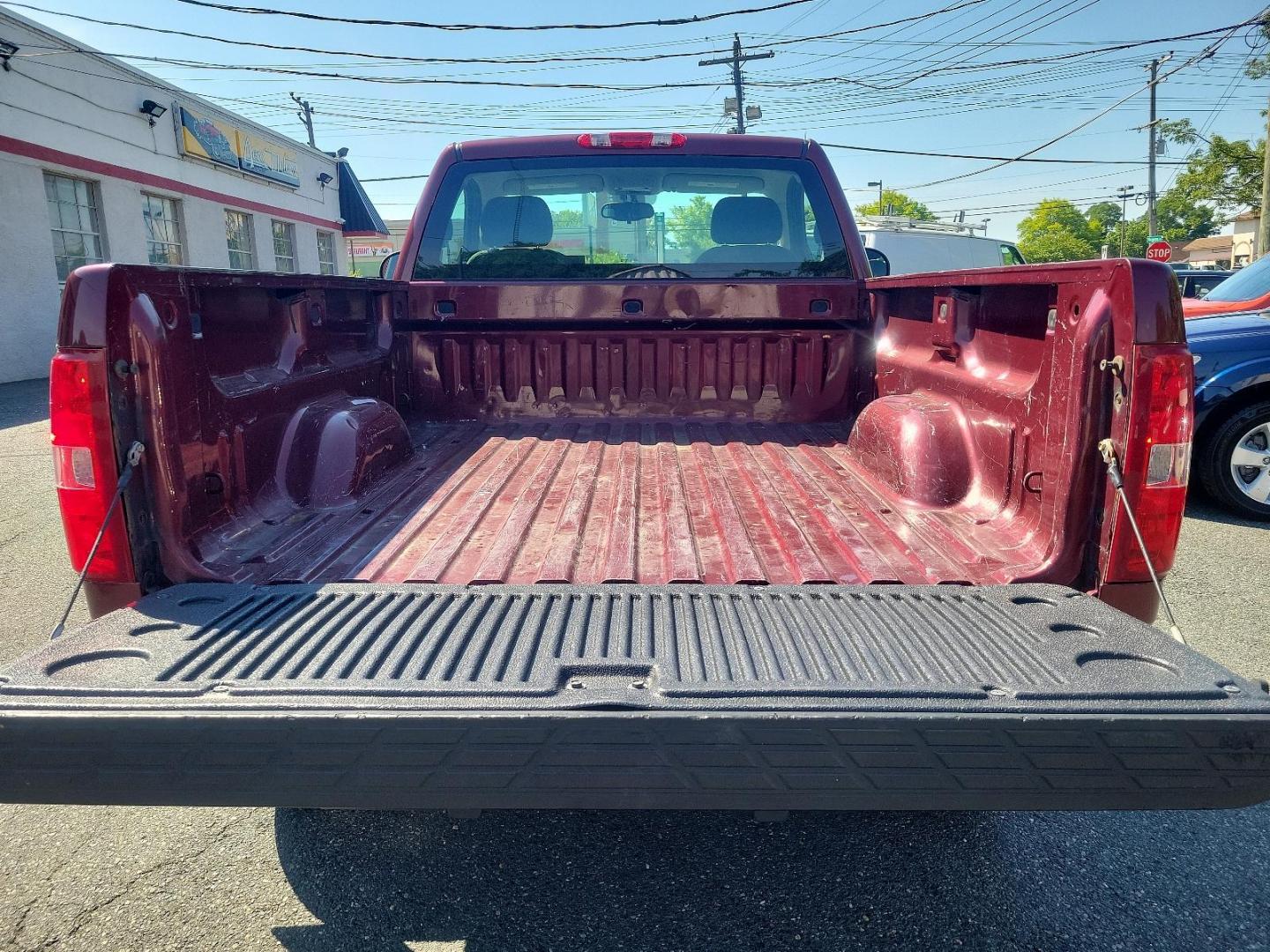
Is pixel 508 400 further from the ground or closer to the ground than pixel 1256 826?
further from the ground

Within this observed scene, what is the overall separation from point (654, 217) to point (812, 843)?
278cm

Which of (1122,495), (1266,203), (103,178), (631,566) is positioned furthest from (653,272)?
(1266,203)

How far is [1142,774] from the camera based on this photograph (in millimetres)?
1486

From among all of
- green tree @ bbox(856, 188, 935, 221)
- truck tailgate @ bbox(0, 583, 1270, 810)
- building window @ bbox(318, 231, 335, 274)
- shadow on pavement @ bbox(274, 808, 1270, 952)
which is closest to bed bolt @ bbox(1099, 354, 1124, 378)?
truck tailgate @ bbox(0, 583, 1270, 810)

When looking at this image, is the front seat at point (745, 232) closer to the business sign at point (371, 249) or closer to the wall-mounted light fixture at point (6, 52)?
the wall-mounted light fixture at point (6, 52)

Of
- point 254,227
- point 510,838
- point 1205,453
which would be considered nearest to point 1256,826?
point 510,838

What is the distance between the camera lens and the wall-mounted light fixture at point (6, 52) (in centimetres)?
1309

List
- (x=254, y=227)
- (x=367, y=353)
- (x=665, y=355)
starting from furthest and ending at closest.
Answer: (x=254, y=227) < (x=665, y=355) < (x=367, y=353)

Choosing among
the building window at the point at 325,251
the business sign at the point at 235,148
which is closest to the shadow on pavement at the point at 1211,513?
the business sign at the point at 235,148

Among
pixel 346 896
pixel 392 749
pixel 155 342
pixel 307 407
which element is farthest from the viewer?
pixel 307 407

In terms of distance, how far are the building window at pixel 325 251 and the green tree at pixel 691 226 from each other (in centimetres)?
2510

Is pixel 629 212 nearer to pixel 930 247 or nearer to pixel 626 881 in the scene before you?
pixel 626 881

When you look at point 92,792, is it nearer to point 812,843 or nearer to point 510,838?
point 510,838

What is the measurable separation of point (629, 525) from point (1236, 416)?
5440mm
